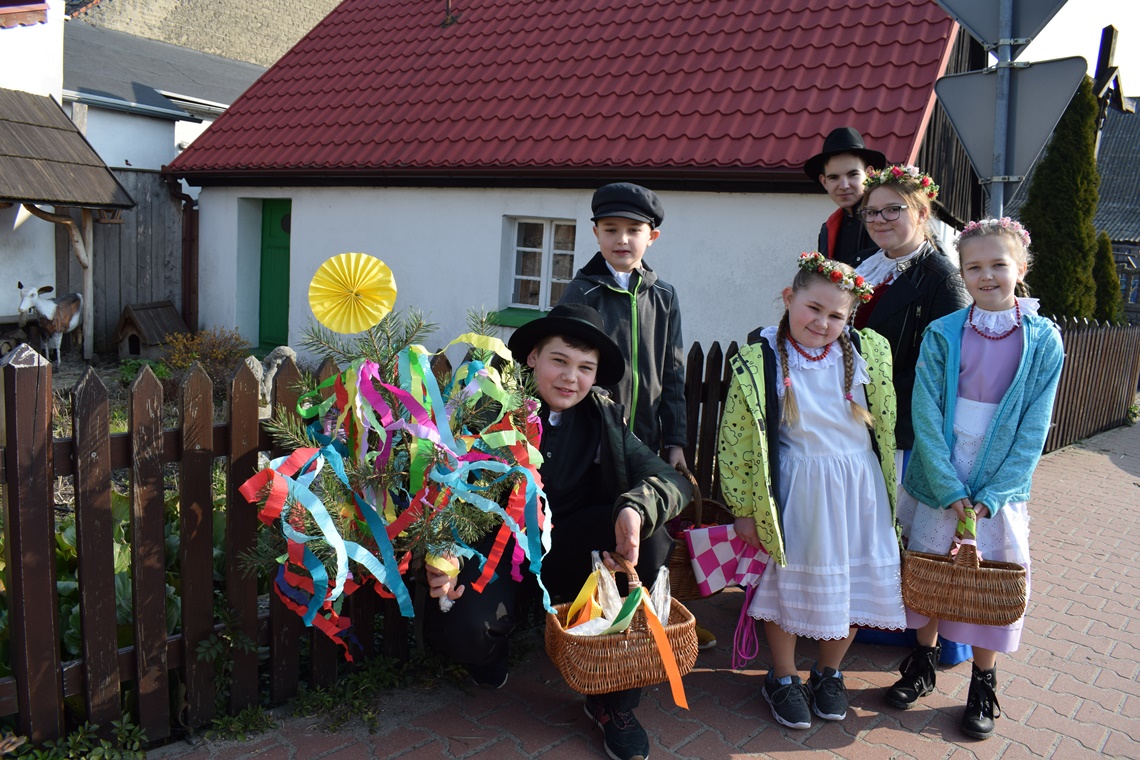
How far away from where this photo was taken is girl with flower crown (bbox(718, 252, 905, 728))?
3.09 meters

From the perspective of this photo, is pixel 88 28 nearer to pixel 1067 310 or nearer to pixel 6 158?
pixel 6 158

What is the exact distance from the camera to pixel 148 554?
2.70m

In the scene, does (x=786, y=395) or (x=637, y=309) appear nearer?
(x=786, y=395)

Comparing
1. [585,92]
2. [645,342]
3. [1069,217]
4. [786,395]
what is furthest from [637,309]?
[1069,217]

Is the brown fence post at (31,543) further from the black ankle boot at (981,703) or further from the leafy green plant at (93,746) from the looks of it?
the black ankle boot at (981,703)

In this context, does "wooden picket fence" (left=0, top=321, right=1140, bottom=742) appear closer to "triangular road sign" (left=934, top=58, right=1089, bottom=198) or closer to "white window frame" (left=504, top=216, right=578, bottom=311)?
"triangular road sign" (left=934, top=58, right=1089, bottom=198)

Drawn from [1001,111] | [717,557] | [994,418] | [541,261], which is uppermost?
[1001,111]

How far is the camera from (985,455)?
312cm

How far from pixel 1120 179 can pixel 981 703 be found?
32.6 m

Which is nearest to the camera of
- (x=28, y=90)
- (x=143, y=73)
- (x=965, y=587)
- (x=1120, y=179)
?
(x=965, y=587)

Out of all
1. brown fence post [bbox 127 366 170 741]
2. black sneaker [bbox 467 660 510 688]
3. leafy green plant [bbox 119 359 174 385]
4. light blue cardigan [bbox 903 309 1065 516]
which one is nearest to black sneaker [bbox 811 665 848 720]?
light blue cardigan [bbox 903 309 1065 516]

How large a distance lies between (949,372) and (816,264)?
663mm

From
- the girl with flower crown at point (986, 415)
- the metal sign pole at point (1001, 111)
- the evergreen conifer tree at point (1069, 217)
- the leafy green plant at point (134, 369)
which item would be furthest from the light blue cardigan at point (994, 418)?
the evergreen conifer tree at point (1069, 217)

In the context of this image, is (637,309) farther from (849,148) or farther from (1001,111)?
(1001,111)
